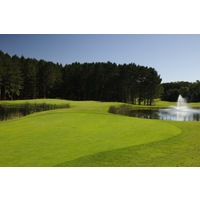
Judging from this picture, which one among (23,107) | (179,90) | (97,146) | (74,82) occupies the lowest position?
(97,146)

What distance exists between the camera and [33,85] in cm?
1677

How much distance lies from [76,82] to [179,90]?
1121 centimetres

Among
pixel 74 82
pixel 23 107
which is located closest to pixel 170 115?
pixel 74 82

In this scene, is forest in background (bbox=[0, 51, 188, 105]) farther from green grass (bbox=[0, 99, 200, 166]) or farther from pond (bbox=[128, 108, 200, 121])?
green grass (bbox=[0, 99, 200, 166])

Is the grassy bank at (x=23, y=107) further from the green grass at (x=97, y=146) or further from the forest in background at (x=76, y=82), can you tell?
the green grass at (x=97, y=146)

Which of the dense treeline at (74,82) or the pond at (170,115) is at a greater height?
the dense treeline at (74,82)

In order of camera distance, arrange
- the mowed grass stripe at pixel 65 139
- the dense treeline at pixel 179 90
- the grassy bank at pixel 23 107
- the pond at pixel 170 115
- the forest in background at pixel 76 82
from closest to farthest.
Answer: the mowed grass stripe at pixel 65 139 → the dense treeline at pixel 179 90 → the forest in background at pixel 76 82 → the grassy bank at pixel 23 107 → the pond at pixel 170 115

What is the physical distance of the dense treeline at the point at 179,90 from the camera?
10766 millimetres

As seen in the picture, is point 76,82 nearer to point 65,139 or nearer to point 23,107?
point 23,107

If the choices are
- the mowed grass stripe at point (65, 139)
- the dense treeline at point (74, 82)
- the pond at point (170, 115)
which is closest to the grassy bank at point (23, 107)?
the dense treeline at point (74, 82)

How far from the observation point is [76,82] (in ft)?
67.8

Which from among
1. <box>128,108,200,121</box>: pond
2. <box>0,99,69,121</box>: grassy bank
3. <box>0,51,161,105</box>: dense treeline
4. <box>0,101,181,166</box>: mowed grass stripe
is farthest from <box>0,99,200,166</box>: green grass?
<box>128,108,200,121</box>: pond

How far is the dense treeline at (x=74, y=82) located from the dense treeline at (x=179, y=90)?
1.51ft
